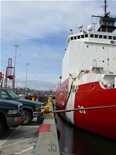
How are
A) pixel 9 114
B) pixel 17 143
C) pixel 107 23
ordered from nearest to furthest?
pixel 17 143 < pixel 9 114 < pixel 107 23

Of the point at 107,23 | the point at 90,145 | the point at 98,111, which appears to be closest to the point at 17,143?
the point at 90,145

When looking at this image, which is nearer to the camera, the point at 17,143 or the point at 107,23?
the point at 17,143

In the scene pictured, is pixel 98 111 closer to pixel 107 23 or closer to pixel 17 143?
pixel 17 143

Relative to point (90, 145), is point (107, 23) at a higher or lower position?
higher

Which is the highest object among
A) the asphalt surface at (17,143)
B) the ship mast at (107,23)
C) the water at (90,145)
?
the ship mast at (107,23)

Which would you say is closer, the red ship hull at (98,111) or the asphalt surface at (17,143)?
the asphalt surface at (17,143)

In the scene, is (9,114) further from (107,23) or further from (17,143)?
(107,23)

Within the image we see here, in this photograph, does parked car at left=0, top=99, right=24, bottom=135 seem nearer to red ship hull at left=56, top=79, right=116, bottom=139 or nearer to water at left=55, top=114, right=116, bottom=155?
water at left=55, top=114, right=116, bottom=155

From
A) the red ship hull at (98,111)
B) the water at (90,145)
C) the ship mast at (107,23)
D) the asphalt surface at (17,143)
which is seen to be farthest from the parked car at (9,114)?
the ship mast at (107,23)

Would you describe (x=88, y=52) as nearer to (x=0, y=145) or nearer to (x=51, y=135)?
(x=51, y=135)

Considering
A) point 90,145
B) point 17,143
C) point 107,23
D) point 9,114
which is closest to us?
point 17,143

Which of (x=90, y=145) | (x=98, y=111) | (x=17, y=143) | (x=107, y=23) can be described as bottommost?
(x=90, y=145)

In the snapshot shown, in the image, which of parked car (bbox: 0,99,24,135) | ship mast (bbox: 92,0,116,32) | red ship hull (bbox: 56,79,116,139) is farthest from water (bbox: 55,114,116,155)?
ship mast (bbox: 92,0,116,32)

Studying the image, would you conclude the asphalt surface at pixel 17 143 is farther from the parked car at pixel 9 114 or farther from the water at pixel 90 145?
the water at pixel 90 145
